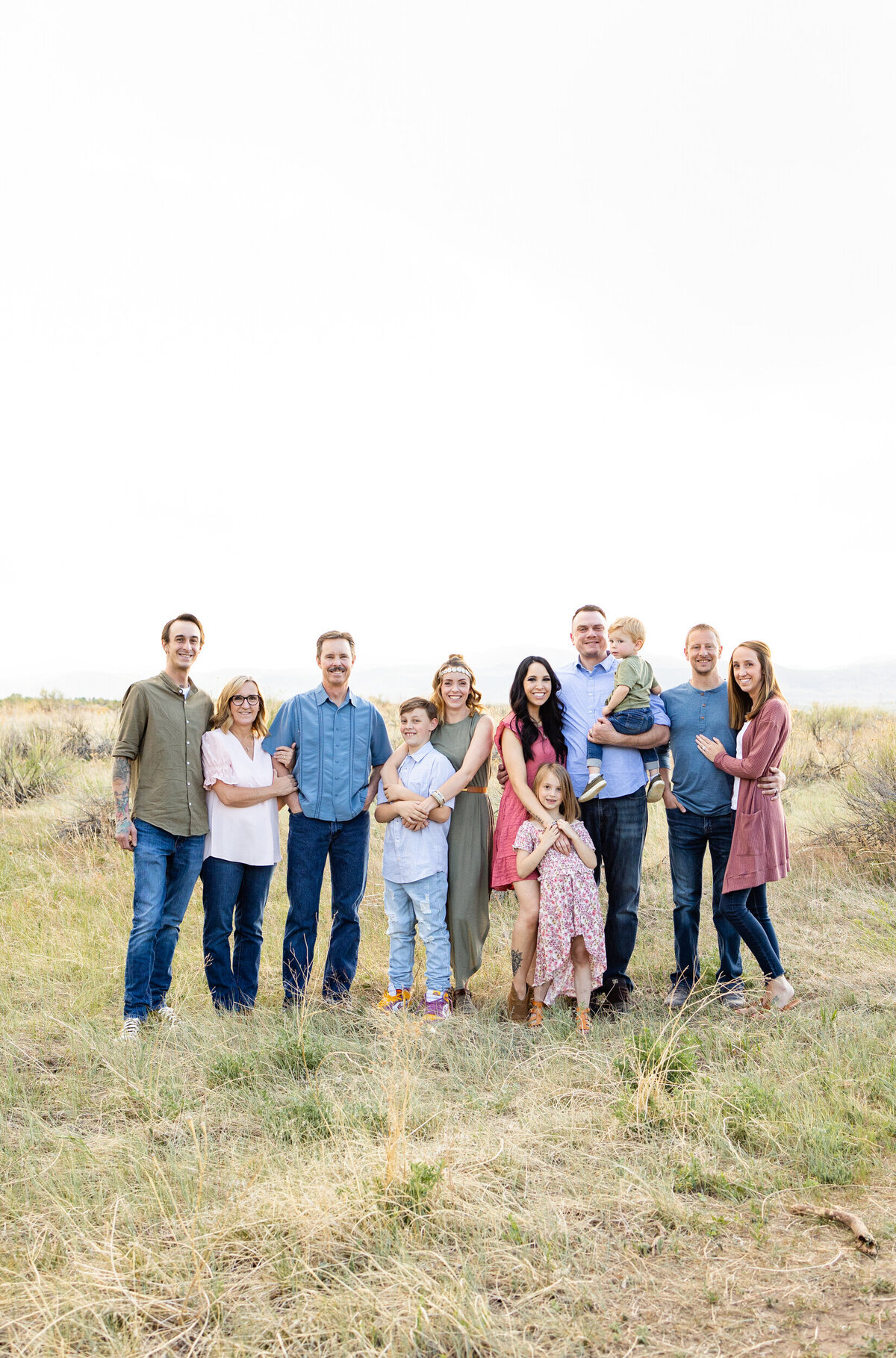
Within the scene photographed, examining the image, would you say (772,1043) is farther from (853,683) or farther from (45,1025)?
(853,683)

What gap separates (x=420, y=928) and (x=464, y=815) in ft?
2.46

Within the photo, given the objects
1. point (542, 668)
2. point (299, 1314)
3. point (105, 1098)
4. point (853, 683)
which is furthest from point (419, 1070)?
point (853, 683)

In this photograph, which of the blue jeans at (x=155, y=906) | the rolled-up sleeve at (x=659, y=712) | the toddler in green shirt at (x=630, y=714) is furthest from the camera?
the rolled-up sleeve at (x=659, y=712)

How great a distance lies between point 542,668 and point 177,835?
2408 mm

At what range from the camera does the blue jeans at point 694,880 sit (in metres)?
5.78

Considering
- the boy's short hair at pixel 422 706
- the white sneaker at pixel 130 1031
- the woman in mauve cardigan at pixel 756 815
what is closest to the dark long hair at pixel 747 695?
the woman in mauve cardigan at pixel 756 815

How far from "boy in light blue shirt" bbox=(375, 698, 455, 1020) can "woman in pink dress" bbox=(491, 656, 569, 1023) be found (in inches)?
14.4

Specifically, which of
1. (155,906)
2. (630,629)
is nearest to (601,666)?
(630,629)

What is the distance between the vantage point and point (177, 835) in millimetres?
5371

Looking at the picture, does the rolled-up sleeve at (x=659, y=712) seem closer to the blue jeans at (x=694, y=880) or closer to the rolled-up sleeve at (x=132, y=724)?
the blue jeans at (x=694, y=880)

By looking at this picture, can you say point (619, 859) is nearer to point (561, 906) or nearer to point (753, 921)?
point (561, 906)

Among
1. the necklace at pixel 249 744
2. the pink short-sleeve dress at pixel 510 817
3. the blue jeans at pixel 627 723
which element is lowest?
the pink short-sleeve dress at pixel 510 817

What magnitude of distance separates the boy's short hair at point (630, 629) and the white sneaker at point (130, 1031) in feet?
12.3

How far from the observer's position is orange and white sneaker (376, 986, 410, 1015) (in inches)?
213
